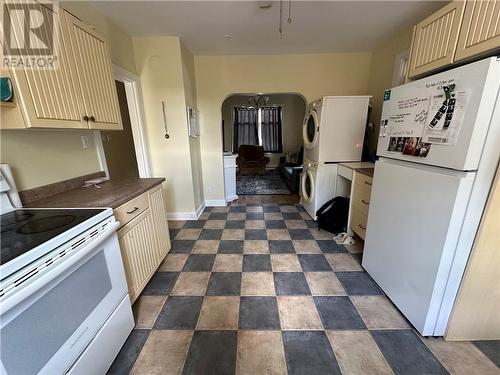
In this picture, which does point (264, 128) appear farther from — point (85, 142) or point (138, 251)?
point (138, 251)

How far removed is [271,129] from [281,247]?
558 cm

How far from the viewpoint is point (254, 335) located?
1.37m

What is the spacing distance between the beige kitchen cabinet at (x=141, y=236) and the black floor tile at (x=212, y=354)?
605 millimetres

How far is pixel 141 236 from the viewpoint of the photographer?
1660mm

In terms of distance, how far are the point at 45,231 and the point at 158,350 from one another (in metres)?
0.95

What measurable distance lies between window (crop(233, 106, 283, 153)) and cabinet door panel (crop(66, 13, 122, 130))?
18.5 feet

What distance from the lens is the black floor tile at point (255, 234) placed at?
263cm

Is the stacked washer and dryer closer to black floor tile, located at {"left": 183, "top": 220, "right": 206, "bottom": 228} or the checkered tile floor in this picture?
the checkered tile floor

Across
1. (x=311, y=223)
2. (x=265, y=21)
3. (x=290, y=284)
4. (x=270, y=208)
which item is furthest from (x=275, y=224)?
(x=265, y=21)

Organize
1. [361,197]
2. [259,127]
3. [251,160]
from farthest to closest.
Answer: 1. [259,127]
2. [251,160]
3. [361,197]

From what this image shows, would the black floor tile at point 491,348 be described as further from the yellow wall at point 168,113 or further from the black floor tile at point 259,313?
the yellow wall at point 168,113

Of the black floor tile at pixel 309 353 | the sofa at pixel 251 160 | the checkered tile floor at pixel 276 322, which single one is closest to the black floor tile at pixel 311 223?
the checkered tile floor at pixel 276 322

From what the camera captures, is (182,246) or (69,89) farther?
(182,246)

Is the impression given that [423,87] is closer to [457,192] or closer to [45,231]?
[457,192]
